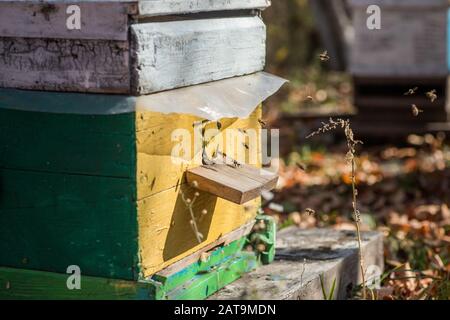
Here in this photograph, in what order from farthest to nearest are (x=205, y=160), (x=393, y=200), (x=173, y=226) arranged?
(x=393, y=200)
(x=205, y=160)
(x=173, y=226)

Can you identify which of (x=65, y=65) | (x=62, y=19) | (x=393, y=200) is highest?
(x=62, y=19)

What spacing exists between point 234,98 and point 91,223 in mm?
594

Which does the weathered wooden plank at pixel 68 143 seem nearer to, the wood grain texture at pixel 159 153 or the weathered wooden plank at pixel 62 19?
the wood grain texture at pixel 159 153

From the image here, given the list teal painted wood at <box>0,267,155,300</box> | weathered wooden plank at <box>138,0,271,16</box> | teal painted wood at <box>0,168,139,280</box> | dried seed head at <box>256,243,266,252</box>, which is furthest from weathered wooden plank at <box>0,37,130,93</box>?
dried seed head at <box>256,243,266,252</box>

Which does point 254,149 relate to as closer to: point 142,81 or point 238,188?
point 238,188

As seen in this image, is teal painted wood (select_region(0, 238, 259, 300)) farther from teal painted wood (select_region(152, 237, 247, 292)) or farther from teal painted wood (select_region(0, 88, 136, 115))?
teal painted wood (select_region(0, 88, 136, 115))

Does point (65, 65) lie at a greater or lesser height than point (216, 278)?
greater

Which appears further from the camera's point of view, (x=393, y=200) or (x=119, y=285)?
(x=393, y=200)

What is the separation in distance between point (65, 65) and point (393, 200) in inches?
119

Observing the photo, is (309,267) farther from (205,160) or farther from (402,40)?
(402,40)

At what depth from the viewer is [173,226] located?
2514 millimetres

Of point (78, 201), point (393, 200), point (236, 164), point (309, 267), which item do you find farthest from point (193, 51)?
point (393, 200)

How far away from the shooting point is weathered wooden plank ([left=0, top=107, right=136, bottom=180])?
2330mm
